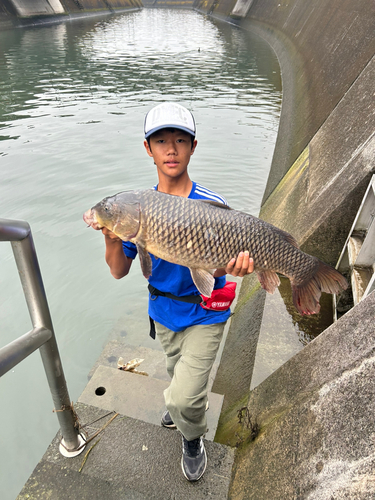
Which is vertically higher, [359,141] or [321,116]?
[359,141]

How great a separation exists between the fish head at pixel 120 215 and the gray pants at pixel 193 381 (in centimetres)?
89

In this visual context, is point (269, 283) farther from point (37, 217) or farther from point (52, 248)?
point (37, 217)

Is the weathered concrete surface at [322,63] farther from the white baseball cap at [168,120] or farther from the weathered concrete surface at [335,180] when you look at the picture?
the white baseball cap at [168,120]

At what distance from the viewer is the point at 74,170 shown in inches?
357

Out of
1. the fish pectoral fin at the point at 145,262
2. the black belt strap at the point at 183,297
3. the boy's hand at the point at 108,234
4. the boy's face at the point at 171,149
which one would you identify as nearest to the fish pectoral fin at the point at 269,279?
the black belt strap at the point at 183,297

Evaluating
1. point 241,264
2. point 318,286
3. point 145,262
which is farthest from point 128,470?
point 318,286

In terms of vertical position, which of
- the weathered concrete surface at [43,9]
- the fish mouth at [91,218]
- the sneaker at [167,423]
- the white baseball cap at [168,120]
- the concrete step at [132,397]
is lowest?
the weathered concrete surface at [43,9]

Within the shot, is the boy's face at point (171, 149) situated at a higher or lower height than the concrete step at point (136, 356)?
higher

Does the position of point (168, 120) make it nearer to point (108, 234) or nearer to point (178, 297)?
point (108, 234)

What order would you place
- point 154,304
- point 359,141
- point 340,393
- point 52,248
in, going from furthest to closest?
point 52,248 < point 359,141 < point 154,304 < point 340,393

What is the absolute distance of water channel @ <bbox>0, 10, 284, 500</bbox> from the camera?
4.30m

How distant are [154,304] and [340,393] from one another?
143 centimetres

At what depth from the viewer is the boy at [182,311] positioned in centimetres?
233

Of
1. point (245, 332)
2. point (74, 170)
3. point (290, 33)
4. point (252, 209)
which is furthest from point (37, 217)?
point (290, 33)
